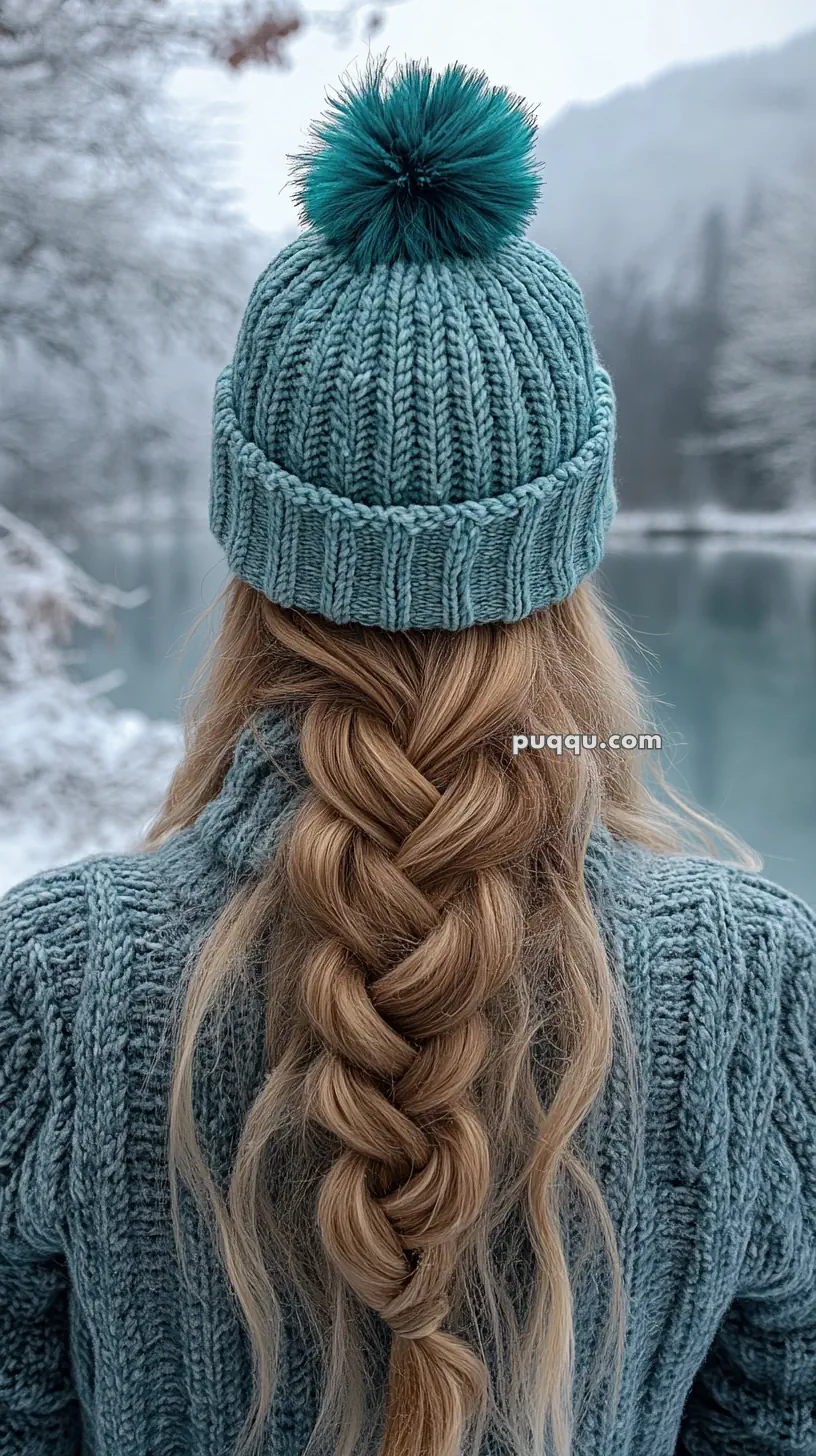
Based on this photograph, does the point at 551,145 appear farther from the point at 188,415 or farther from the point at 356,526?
the point at 356,526

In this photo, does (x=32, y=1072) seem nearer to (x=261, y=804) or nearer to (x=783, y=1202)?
(x=261, y=804)

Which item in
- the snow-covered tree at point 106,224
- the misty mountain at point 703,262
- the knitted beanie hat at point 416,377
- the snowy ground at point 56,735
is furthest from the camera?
the snowy ground at point 56,735

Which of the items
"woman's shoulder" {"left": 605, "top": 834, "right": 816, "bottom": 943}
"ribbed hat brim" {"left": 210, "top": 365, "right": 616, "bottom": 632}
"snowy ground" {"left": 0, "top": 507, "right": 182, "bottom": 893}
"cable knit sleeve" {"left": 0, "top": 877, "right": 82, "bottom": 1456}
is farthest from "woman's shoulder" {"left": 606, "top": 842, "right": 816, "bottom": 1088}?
"snowy ground" {"left": 0, "top": 507, "right": 182, "bottom": 893}

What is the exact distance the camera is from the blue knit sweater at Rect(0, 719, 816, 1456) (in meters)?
0.60

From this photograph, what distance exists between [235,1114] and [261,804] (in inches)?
8.3

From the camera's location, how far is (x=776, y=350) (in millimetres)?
1723

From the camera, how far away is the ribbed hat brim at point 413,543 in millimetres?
573

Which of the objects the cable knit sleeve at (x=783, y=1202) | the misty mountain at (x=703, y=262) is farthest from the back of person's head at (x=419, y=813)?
the misty mountain at (x=703, y=262)

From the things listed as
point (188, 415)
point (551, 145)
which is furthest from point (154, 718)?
point (551, 145)

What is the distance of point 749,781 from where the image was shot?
6.22 feet

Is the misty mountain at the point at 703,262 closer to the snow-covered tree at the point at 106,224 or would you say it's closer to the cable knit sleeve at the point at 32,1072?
the snow-covered tree at the point at 106,224

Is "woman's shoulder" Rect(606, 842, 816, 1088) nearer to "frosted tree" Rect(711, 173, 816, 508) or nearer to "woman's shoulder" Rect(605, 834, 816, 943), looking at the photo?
"woman's shoulder" Rect(605, 834, 816, 943)

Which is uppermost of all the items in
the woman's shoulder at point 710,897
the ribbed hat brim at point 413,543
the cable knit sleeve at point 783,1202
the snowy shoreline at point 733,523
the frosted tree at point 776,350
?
the frosted tree at point 776,350

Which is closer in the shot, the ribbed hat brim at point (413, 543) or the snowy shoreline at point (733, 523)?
the ribbed hat brim at point (413, 543)
